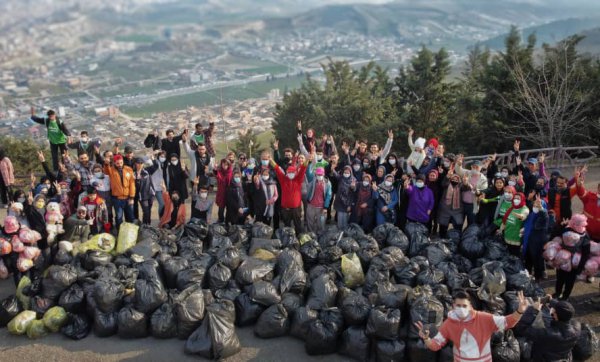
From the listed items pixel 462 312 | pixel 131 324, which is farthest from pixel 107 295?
pixel 462 312

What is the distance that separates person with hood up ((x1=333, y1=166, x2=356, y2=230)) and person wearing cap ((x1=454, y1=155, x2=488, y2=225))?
5.66ft

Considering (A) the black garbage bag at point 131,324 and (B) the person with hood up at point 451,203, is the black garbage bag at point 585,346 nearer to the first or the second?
(B) the person with hood up at point 451,203

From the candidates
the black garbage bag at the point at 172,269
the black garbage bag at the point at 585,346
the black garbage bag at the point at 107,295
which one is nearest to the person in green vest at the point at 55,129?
the black garbage bag at the point at 172,269

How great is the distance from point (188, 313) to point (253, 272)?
3.43 feet

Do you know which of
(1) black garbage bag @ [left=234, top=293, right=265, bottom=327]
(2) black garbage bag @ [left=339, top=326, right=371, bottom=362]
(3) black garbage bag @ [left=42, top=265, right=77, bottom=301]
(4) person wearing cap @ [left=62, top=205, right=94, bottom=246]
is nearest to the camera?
(2) black garbage bag @ [left=339, top=326, right=371, bottom=362]

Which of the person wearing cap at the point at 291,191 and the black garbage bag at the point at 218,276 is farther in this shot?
the person wearing cap at the point at 291,191

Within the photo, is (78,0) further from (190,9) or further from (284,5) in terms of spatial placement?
(284,5)

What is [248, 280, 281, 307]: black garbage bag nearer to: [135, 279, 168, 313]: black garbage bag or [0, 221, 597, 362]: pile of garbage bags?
[0, 221, 597, 362]: pile of garbage bags

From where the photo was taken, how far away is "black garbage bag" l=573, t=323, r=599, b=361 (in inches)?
203

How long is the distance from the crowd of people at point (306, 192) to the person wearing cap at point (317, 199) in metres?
0.02

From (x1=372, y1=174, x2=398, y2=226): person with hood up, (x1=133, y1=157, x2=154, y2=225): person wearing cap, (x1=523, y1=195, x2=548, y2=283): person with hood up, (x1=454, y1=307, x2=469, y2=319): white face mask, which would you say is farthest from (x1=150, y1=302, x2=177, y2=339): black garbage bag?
(x1=523, y1=195, x2=548, y2=283): person with hood up

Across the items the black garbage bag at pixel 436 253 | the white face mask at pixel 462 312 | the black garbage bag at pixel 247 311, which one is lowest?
the black garbage bag at pixel 247 311

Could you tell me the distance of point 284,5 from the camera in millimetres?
175500

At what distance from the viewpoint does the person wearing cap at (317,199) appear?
774 centimetres
